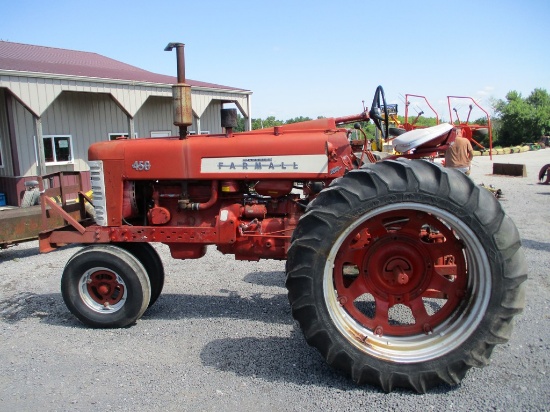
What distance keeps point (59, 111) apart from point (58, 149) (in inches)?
43.0

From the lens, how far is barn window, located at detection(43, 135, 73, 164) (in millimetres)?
12297

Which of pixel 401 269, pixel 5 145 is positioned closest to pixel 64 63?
pixel 5 145

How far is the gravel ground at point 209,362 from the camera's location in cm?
274

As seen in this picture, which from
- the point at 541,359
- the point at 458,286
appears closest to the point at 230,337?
the point at 458,286

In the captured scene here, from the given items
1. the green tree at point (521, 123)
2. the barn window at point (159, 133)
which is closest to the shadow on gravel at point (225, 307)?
the barn window at point (159, 133)

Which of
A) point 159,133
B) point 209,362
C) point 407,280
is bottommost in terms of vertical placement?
point 209,362

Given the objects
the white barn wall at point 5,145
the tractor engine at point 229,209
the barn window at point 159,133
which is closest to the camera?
the tractor engine at point 229,209

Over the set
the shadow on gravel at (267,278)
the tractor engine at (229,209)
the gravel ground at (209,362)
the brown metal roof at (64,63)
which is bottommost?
the gravel ground at (209,362)

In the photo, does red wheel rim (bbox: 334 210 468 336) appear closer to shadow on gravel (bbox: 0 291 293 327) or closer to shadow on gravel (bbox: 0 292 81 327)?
shadow on gravel (bbox: 0 291 293 327)

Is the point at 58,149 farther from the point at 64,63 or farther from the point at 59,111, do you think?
the point at 64,63

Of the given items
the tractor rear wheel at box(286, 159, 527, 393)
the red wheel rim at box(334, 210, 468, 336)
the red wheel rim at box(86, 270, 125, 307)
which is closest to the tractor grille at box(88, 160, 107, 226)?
the red wheel rim at box(86, 270, 125, 307)

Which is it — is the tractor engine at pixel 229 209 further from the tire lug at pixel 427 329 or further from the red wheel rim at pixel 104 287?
the tire lug at pixel 427 329

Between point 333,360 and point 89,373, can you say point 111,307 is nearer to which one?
point 89,373

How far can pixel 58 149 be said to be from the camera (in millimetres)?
12570
